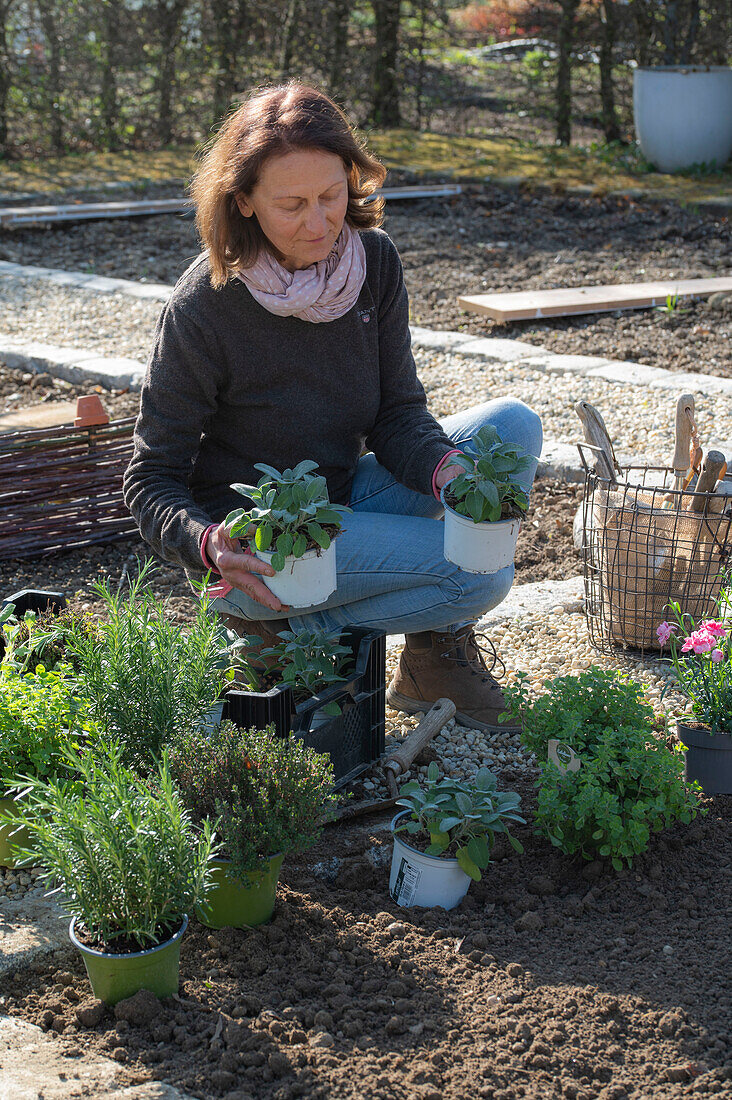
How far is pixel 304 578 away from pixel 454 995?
0.83 m

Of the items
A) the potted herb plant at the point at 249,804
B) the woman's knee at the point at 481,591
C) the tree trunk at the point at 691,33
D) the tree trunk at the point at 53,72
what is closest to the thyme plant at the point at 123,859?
the potted herb plant at the point at 249,804

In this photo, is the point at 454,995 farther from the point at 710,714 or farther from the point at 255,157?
the point at 255,157

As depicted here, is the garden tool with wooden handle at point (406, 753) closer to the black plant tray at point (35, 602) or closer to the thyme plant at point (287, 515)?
the thyme plant at point (287, 515)

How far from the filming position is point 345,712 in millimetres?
2428

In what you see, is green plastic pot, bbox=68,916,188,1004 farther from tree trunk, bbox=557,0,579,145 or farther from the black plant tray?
tree trunk, bbox=557,0,579,145

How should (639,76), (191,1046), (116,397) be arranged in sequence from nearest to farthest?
(191,1046) < (116,397) < (639,76)

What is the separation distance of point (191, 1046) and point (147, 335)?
502cm

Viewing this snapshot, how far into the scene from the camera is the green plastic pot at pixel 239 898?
1.90 metres

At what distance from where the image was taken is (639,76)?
32.6ft

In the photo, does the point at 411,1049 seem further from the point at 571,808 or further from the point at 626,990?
the point at 571,808

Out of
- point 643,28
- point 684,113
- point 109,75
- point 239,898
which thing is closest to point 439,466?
point 239,898

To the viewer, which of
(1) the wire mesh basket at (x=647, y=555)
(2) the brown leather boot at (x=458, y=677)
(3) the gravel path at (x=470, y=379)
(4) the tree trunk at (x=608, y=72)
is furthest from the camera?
(4) the tree trunk at (x=608, y=72)

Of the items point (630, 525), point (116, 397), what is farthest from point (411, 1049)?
point (116, 397)

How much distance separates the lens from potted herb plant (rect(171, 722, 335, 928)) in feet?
6.01
